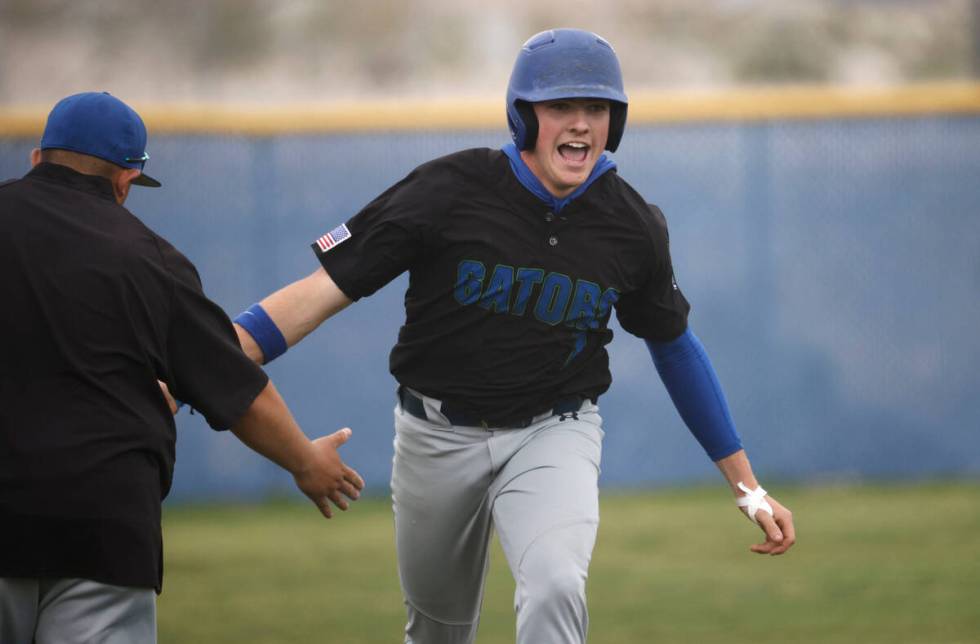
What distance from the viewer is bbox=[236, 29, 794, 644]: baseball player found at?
4461 millimetres

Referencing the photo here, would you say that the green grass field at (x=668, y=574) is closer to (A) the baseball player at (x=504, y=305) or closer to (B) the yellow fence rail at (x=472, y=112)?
(A) the baseball player at (x=504, y=305)

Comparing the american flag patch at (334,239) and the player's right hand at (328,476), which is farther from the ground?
the american flag patch at (334,239)

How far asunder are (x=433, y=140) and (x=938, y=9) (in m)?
21.2

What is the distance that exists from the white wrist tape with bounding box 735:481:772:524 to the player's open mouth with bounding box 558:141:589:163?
114cm

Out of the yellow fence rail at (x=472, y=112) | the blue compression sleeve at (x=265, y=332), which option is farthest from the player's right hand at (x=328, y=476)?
→ the yellow fence rail at (x=472, y=112)

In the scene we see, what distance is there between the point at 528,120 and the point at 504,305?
557 mm

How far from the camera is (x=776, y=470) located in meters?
10.8

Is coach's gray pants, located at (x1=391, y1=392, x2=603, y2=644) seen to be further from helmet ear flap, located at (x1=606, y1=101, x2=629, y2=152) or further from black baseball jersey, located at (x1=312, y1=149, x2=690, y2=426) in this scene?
helmet ear flap, located at (x1=606, y1=101, x2=629, y2=152)

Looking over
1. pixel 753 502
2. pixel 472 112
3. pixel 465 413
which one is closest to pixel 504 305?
pixel 465 413

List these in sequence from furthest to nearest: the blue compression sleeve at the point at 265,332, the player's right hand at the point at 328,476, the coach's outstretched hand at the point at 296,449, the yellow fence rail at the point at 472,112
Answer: the yellow fence rail at the point at 472,112
the blue compression sleeve at the point at 265,332
the player's right hand at the point at 328,476
the coach's outstretched hand at the point at 296,449

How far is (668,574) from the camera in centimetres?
783

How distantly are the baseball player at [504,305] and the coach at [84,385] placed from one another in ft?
2.72

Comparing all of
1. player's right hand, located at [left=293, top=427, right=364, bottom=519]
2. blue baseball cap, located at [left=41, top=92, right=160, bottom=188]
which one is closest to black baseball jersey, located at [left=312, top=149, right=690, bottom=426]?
player's right hand, located at [left=293, top=427, right=364, bottom=519]

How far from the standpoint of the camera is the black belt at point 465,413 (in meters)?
4.59
